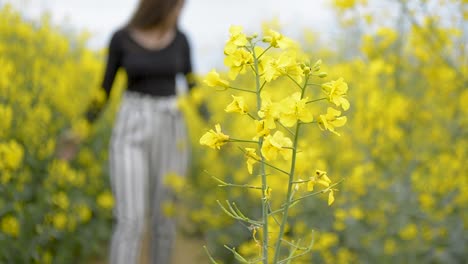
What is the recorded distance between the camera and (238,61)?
41.2 inches

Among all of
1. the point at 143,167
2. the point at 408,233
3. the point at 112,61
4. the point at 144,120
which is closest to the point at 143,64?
the point at 112,61

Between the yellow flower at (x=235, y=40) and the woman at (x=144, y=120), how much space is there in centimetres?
179

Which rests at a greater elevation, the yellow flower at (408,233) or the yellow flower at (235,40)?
the yellow flower at (235,40)

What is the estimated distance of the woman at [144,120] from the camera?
279 centimetres

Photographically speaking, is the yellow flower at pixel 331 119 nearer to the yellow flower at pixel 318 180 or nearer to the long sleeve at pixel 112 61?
the yellow flower at pixel 318 180

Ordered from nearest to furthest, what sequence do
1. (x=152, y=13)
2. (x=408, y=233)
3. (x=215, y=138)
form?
(x=215, y=138), (x=408, y=233), (x=152, y=13)

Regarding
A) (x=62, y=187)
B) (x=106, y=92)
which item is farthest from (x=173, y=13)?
(x=62, y=187)

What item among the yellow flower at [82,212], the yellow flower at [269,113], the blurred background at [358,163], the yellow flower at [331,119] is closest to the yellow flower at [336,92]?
the yellow flower at [331,119]

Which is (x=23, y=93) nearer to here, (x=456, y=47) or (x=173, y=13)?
(x=173, y=13)

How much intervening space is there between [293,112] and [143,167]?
6.44 ft

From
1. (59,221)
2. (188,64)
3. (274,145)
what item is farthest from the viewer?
(188,64)

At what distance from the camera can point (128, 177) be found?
2.79m

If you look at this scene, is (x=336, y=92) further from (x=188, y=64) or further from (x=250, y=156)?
(x=188, y=64)

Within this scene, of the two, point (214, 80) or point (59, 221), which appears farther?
point (59, 221)
